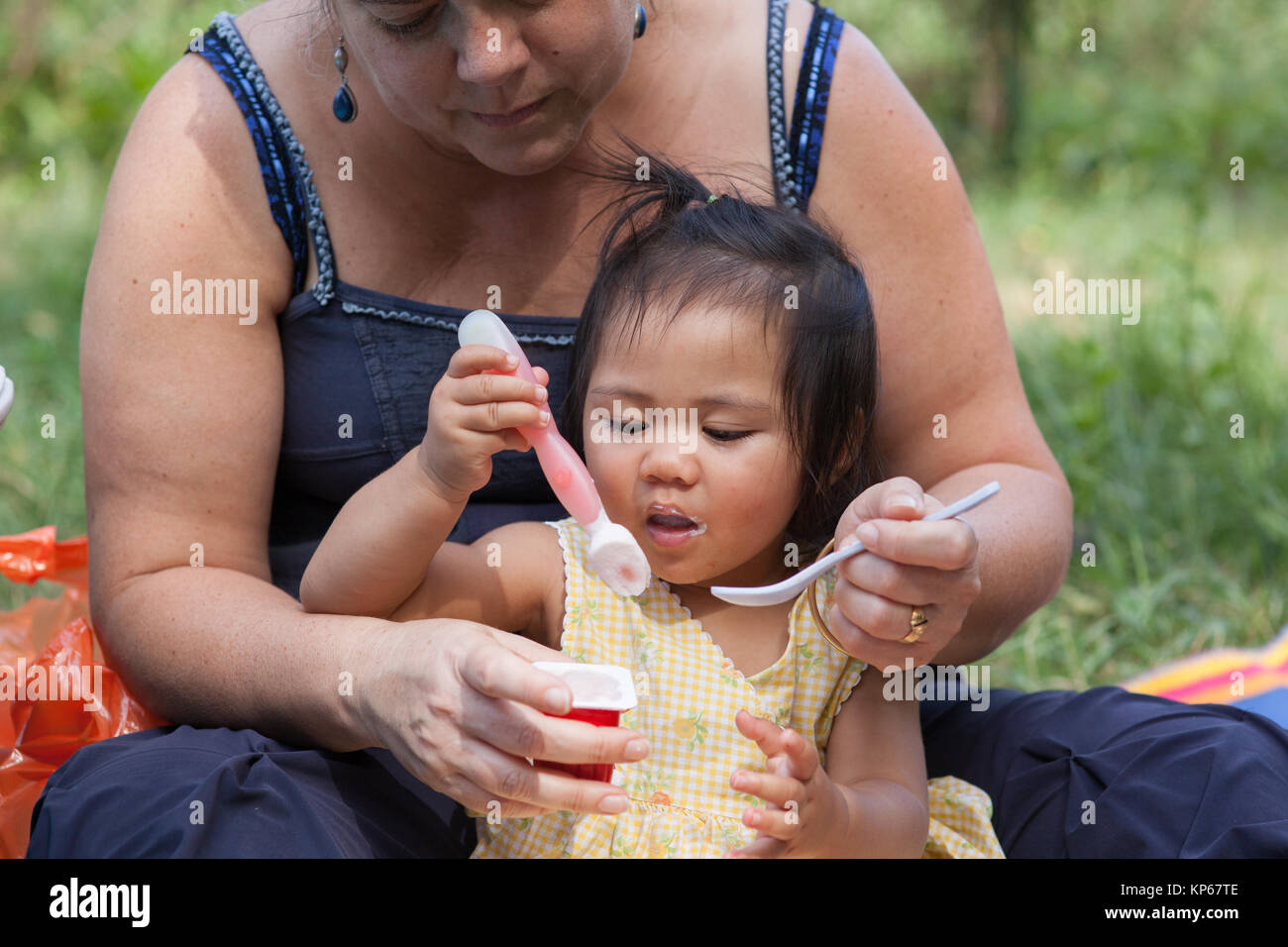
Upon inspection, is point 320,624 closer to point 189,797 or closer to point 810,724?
point 189,797

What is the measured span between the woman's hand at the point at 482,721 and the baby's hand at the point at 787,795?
113mm

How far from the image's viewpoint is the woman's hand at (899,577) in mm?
1391

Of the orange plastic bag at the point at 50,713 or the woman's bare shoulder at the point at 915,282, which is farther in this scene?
the woman's bare shoulder at the point at 915,282

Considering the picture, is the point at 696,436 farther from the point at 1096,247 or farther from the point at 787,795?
the point at 1096,247

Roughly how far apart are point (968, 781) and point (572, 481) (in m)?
0.73

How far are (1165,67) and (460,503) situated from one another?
6.38 metres

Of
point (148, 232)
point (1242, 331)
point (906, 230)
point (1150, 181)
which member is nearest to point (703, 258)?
point (906, 230)

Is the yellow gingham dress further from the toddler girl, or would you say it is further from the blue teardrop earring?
the blue teardrop earring

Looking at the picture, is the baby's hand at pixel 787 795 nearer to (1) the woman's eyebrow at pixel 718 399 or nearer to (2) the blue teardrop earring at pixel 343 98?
(1) the woman's eyebrow at pixel 718 399

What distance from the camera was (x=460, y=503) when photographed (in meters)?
1.55

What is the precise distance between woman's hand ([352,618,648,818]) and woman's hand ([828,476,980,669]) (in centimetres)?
28

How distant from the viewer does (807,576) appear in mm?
1473

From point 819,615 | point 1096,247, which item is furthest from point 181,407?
point 1096,247

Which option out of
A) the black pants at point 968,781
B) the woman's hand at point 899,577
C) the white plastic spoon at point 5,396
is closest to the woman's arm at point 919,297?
the black pants at point 968,781
